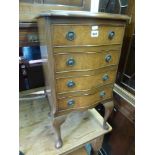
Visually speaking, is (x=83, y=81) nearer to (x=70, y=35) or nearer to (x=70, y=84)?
(x=70, y=84)

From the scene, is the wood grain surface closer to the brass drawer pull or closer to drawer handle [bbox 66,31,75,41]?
the brass drawer pull

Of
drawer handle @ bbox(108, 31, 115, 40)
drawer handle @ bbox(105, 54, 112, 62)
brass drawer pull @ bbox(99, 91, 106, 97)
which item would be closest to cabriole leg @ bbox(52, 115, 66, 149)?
brass drawer pull @ bbox(99, 91, 106, 97)

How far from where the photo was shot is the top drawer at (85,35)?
0.66 m

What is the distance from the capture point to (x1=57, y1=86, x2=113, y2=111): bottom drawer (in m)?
0.84

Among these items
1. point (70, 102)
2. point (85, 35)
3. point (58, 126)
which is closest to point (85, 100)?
point (70, 102)

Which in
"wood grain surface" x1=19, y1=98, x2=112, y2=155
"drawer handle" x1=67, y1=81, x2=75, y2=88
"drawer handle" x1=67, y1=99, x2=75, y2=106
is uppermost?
"drawer handle" x1=67, y1=81, x2=75, y2=88

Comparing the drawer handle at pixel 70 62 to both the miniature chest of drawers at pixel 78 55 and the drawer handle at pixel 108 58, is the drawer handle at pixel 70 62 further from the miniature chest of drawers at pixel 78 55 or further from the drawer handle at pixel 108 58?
the drawer handle at pixel 108 58

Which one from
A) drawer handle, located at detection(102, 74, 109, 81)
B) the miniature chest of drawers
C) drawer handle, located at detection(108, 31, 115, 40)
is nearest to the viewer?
the miniature chest of drawers

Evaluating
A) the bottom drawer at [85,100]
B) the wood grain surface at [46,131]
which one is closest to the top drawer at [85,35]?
the bottom drawer at [85,100]

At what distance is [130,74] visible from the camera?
3.73 feet

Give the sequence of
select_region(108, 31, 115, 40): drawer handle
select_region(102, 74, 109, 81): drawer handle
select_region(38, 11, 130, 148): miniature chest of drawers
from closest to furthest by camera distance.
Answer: select_region(38, 11, 130, 148): miniature chest of drawers → select_region(108, 31, 115, 40): drawer handle → select_region(102, 74, 109, 81): drawer handle
